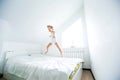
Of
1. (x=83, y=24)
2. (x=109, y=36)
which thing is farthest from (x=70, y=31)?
(x=109, y=36)

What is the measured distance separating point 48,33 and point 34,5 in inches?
73.0

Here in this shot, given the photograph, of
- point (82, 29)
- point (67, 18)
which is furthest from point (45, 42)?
point (82, 29)

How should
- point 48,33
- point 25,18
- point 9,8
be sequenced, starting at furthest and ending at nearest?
point 48,33, point 25,18, point 9,8

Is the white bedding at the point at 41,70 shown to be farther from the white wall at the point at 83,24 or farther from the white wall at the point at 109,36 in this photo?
the white wall at the point at 83,24

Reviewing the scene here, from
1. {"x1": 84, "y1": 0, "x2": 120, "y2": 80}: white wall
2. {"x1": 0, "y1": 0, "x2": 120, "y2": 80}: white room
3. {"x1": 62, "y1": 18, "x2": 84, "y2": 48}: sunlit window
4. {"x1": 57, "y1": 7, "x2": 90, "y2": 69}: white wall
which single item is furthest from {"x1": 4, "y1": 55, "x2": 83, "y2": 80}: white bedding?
{"x1": 62, "y1": 18, "x2": 84, "y2": 48}: sunlit window

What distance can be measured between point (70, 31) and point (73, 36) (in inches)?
12.6

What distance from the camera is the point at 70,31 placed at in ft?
13.0

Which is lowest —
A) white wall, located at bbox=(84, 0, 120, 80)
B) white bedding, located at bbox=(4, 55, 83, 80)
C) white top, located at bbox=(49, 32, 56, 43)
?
white bedding, located at bbox=(4, 55, 83, 80)

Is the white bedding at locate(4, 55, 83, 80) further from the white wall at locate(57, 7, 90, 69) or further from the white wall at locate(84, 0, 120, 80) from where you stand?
the white wall at locate(57, 7, 90, 69)

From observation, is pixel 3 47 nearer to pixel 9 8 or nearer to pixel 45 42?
pixel 9 8

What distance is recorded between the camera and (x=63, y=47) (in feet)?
12.9

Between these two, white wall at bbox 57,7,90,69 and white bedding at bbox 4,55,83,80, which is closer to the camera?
white bedding at bbox 4,55,83,80

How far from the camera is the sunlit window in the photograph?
370 centimetres

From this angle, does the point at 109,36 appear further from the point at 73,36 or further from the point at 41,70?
the point at 73,36
